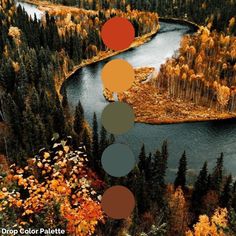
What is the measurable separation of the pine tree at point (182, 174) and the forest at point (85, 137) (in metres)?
0.13

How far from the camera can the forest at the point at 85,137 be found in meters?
17.9

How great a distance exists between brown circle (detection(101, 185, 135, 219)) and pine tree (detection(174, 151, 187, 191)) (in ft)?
85.4

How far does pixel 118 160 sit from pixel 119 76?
4865 mm

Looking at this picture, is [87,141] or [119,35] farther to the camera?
[87,141]

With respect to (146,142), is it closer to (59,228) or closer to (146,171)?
(146,171)

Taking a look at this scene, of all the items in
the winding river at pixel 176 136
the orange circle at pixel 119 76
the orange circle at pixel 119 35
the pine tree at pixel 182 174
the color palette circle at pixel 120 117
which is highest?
the orange circle at pixel 119 35

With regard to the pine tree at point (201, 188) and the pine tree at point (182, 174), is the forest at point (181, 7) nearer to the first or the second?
the pine tree at point (182, 174)

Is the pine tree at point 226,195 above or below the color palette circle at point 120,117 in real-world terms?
below

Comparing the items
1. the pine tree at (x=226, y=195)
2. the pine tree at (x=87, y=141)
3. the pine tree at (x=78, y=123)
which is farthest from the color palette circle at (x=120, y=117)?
the pine tree at (x=78, y=123)

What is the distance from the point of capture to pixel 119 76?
21.7 m

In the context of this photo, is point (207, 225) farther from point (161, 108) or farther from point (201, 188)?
point (161, 108)

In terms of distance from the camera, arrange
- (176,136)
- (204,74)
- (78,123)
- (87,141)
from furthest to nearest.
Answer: (204,74) < (176,136) < (78,123) < (87,141)

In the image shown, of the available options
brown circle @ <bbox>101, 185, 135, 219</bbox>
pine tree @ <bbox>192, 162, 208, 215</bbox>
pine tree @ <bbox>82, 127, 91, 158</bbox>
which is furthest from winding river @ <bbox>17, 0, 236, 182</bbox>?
brown circle @ <bbox>101, 185, 135, 219</bbox>

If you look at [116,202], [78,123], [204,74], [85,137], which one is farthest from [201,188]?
[204,74]
